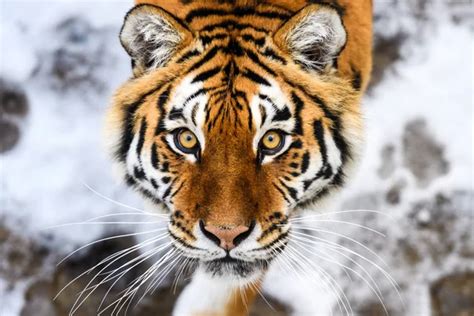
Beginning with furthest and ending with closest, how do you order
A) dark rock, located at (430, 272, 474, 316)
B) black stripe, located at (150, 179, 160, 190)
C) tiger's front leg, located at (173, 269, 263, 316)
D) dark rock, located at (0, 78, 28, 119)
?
dark rock, located at (0, 78, 28, 119) → dark rock, located at (430, 272, 474, 316) → tiger's front leg, located at (173, 269, 263, 316) → black stripe, located at (150, 179, 160, 190)

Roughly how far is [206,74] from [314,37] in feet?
0.57

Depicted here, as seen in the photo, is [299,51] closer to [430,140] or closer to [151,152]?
[151,152]

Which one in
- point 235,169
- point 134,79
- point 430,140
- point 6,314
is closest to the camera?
point 235,169

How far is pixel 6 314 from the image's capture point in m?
1.48

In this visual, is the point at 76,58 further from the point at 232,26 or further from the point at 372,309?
the point at 372,309

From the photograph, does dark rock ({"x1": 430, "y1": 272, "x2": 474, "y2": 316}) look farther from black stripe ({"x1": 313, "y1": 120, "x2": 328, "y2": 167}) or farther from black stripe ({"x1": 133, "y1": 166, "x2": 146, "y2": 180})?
black stripe ({"x1": 133, "y1": 166, "x2": 146, "y2": 180})

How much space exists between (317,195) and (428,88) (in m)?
0.57

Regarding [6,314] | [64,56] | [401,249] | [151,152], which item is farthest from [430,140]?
[6,314]

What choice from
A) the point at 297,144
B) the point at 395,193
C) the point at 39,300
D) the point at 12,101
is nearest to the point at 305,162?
the point at 297,144

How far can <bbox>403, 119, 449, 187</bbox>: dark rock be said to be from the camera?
1.59 m

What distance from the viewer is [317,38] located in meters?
1.06

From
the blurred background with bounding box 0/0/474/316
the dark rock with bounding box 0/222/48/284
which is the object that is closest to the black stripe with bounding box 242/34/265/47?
the blurred background with bounding box 0/0/474/316

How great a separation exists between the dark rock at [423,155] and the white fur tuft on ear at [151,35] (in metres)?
0.72

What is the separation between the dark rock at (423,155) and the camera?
1.59m
